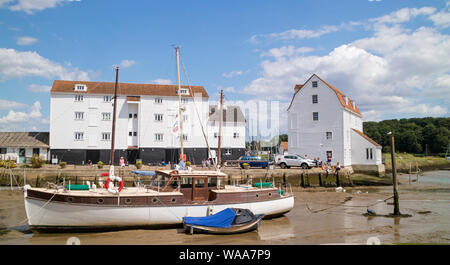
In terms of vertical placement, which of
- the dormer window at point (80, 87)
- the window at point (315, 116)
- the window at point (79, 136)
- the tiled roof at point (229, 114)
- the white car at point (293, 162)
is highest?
the dormer window at point (80, 87)

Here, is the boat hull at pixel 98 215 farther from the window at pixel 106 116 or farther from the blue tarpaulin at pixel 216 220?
the window at pixel 106 116

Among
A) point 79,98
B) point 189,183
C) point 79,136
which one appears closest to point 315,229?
point 189,183

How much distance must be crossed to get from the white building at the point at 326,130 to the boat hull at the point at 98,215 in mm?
26907

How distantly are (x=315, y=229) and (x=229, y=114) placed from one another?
33687 mm

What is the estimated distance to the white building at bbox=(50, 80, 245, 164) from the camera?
38.5 meters

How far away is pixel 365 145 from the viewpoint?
124 feet

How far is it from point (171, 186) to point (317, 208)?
11.6 meters

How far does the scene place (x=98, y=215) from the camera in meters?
14.1

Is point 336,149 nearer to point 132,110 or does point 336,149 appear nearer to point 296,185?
point 296,185

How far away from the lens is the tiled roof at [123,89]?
1555 inches

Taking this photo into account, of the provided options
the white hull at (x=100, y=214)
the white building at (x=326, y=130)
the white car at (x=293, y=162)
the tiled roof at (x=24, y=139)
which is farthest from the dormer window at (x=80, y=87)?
the white building at (x=326, y=130)

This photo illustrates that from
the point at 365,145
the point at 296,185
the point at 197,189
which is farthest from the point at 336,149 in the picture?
the point at 197,189

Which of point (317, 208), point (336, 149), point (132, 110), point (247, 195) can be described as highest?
point (132, 110)

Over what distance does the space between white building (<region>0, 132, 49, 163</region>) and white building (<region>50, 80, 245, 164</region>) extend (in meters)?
1.51
